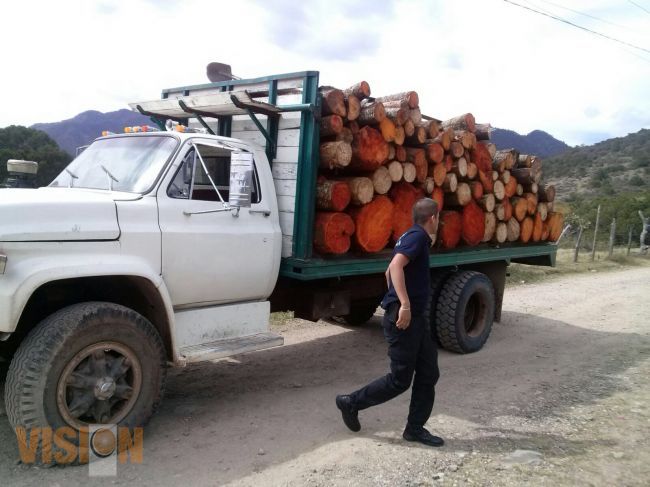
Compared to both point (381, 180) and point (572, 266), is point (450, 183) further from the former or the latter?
point (572, 266)

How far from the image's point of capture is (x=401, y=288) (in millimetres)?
3426

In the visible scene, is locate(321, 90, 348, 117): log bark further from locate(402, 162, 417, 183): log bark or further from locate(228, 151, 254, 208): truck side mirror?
locate(228, 151, 254, 208): truck side mirror

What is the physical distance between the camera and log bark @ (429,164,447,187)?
574 cm

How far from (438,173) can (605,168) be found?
139ft

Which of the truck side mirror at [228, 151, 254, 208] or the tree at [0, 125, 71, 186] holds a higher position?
the tree at [0, 125, 71, 186]

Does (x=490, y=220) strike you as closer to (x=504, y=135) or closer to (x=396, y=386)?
(x=396, y=386)

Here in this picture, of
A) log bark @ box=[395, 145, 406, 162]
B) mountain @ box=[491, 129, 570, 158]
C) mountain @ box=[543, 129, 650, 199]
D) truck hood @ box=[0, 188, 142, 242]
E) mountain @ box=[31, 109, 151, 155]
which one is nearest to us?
truck hood @ box=[0, 188, 142, 242]

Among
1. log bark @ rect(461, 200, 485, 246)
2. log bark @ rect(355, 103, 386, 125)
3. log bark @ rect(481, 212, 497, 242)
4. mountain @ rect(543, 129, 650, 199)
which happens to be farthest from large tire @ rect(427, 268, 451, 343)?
mountain @ rect(543, 129, 650, 199)

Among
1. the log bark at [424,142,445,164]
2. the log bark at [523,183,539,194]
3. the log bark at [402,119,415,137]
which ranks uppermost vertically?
the log bark at [402,119,415,137]

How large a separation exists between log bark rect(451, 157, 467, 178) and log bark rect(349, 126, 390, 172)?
1322 millimetres

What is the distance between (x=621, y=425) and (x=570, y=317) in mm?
4490

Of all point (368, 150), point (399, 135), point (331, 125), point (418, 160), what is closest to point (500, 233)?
point (418, 160)

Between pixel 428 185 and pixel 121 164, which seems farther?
pixel 428 185

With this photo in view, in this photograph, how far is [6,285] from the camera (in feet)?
9.69
